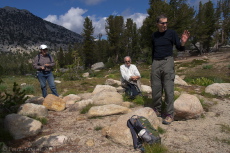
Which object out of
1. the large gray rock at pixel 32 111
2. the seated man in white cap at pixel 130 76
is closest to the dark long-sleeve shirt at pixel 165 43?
the seated man in white cap at pixel 130 76

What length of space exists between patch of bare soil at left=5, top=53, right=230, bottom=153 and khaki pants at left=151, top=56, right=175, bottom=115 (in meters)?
0.56

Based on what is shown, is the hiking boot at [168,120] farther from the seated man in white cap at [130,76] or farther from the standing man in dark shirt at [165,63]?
the seated man in white cap at [130,76]

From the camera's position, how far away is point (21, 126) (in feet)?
11.6

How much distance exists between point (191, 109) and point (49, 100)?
440cm

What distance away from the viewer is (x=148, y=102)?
5.80 metres

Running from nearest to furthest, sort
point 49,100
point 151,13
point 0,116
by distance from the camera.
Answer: point 0,116, point 49,100, point 151,13

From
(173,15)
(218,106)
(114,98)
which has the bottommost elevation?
(218,106)

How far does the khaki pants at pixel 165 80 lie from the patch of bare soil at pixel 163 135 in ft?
1.85

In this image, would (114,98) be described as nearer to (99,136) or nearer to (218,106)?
(99,136)

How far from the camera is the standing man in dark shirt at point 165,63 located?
166 inches

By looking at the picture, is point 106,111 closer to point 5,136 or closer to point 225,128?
point 5,136

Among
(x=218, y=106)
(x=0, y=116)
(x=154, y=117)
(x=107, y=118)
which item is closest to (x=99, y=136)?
(x=107, y=118)

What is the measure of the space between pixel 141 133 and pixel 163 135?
2.37 feet

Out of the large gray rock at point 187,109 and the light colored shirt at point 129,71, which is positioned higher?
the light colored shirt at point 129,71
